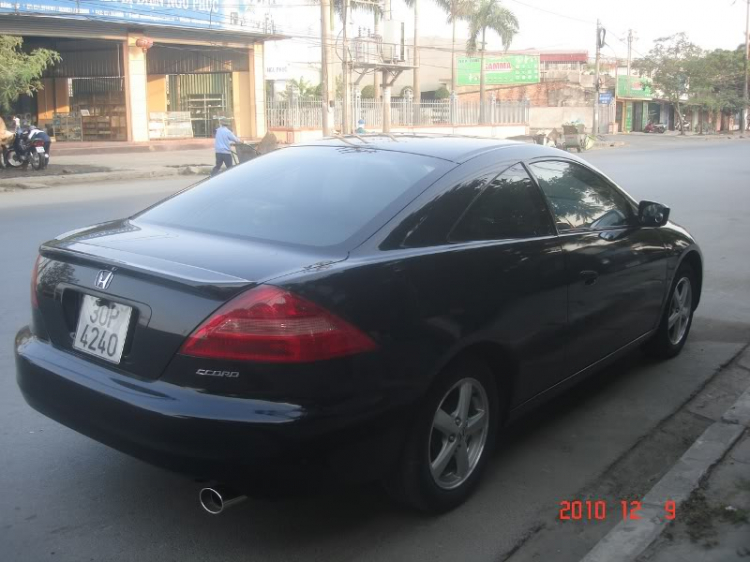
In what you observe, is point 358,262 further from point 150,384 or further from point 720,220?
point 720,220

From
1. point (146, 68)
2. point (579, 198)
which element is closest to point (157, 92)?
point (146, 68)

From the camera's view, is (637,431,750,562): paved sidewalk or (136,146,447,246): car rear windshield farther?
(136,146,447,246): car rear windshield

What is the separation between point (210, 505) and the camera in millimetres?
3111

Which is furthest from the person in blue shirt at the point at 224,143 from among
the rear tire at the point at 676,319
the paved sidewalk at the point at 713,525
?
the paved sidewalk at the point at 713,525

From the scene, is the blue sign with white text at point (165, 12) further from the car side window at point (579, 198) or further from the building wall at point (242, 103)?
the car side window at point (579, 198)

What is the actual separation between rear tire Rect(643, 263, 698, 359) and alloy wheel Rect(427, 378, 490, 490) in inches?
89.4

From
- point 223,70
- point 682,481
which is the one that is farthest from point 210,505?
point 223,70

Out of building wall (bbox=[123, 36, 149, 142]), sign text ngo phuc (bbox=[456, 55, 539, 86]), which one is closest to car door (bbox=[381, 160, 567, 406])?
building wall (bbox=[123, 36, 149, 142])

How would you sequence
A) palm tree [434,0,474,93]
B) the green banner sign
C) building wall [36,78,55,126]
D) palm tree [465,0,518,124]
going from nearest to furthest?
1. building wall [36,78,55,126]
2. palm tree [465,0,518,124]
3. palm tree [434,0,474,93]
4. the green banner sign

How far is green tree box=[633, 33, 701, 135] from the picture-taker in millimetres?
69625

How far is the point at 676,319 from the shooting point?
5645mm

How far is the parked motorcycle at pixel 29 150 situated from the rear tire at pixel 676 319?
736 inches

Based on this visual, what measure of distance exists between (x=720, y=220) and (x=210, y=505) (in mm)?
11689

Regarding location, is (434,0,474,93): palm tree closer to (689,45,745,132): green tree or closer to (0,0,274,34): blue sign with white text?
(0,0,274,34): blue sign with white text
